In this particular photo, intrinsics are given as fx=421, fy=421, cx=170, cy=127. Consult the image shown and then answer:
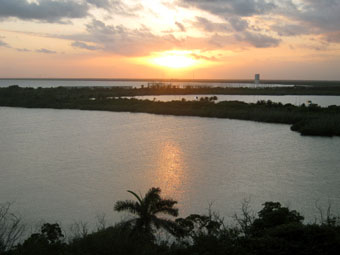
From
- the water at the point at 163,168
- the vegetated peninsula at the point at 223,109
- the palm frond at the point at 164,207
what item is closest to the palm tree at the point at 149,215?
the palm frond at the point at 164,207

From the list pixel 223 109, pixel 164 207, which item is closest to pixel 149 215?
pixel 164 207

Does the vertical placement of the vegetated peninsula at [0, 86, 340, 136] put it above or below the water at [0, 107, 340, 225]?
above

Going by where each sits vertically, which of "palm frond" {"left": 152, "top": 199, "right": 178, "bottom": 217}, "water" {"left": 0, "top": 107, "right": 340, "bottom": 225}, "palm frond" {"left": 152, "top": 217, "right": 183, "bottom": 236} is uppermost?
"palm frond" {"left": 152, "top": 199, "right": 178, "bottom": 217}

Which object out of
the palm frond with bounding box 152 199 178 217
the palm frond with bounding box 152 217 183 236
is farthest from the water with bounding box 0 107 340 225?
the palm frond with bounding box 152 217 183 236

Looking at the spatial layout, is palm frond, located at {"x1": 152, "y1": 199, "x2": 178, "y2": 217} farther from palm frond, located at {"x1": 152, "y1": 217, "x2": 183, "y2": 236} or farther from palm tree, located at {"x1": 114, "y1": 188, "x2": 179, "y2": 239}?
palm frond, located at {"x1": 152, "y1": 217, "x2": 183, "y2": 236}

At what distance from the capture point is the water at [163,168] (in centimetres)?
1133

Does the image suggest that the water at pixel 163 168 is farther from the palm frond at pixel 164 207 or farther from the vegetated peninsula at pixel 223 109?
the palm frond at pixel 164 207

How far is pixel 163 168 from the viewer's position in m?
15.7

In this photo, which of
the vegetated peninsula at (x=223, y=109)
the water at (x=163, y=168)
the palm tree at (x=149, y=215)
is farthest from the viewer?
the vegetated peninsula at (x=223, y=109)

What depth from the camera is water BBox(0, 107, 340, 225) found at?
11.3m

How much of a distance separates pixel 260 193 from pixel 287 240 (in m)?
5.96

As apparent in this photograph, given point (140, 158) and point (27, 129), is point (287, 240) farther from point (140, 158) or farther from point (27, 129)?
point (27, 129)

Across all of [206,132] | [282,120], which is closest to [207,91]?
[282,120]

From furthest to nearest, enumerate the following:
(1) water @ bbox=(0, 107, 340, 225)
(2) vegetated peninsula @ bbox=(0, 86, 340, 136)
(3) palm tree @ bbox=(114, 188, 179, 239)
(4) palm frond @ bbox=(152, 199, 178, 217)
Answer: (2) vegetated peninsula @ bbox=(0, 86, 340, 136), (1) water @ bbox=(0, 107, 340, 225), (4) palm frond @ bbox=(152, 199, 178, 217), (3) palm tree @ bbox=(114, 188, 179, 239)
